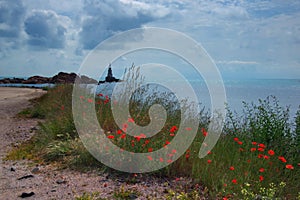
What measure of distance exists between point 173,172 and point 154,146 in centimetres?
52

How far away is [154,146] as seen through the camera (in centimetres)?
462

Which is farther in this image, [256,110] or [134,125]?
[256,110]

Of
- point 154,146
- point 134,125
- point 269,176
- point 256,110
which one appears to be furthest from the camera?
point 256,110

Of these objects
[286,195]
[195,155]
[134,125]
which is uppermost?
[134,125]

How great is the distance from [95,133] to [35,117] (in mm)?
5250

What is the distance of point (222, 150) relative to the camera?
185 inches

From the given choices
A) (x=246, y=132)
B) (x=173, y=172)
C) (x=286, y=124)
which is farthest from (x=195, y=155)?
(x=286, y=124)

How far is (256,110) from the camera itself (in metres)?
6.45

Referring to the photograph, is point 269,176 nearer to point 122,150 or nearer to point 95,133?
point 122,150

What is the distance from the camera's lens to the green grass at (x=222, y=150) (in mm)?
3949

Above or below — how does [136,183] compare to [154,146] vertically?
below

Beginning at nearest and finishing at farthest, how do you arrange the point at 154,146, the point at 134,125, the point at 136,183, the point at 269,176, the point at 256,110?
the point at 136,183 → the point at 269,176 → the point at 154,146 → the point at 134,125 → the point at 256,110

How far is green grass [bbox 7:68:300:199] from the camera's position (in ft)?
13.0

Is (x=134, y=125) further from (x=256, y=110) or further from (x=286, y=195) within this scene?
(x=256, y=110)
